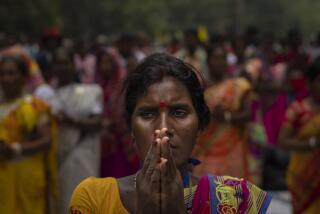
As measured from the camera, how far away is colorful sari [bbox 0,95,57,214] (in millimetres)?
5781

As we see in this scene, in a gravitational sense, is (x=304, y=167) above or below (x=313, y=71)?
below

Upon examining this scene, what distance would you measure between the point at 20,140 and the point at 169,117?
359 centimetres

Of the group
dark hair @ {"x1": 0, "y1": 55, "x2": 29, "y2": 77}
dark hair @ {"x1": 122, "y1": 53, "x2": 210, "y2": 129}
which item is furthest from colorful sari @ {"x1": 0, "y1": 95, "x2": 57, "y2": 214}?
dark hair @ {"x1": 122, "y1": 53, "x2": 210, "y2": 129}

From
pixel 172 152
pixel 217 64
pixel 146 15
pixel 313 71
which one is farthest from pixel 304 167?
pixel 146 15

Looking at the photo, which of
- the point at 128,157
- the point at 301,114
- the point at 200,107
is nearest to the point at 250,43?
the point at 128,157

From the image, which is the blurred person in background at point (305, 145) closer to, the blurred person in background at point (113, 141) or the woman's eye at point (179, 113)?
the blurred person in background at point (113, 141)

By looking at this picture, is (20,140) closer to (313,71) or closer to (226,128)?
(226,128)

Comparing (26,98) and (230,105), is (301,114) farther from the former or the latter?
(26,98)

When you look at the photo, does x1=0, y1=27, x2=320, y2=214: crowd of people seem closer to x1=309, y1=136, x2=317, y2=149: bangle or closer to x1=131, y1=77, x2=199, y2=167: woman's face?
x1=309, y1=136, x2=317, y2=149: bangle

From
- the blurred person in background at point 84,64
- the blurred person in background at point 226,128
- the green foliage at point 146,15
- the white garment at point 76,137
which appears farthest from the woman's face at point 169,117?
the green foliage at point 146,15

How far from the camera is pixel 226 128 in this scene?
6.70 metres

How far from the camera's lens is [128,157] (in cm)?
754

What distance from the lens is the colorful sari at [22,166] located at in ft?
19.0

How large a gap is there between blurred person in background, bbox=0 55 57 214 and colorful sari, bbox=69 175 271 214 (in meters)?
3.37
